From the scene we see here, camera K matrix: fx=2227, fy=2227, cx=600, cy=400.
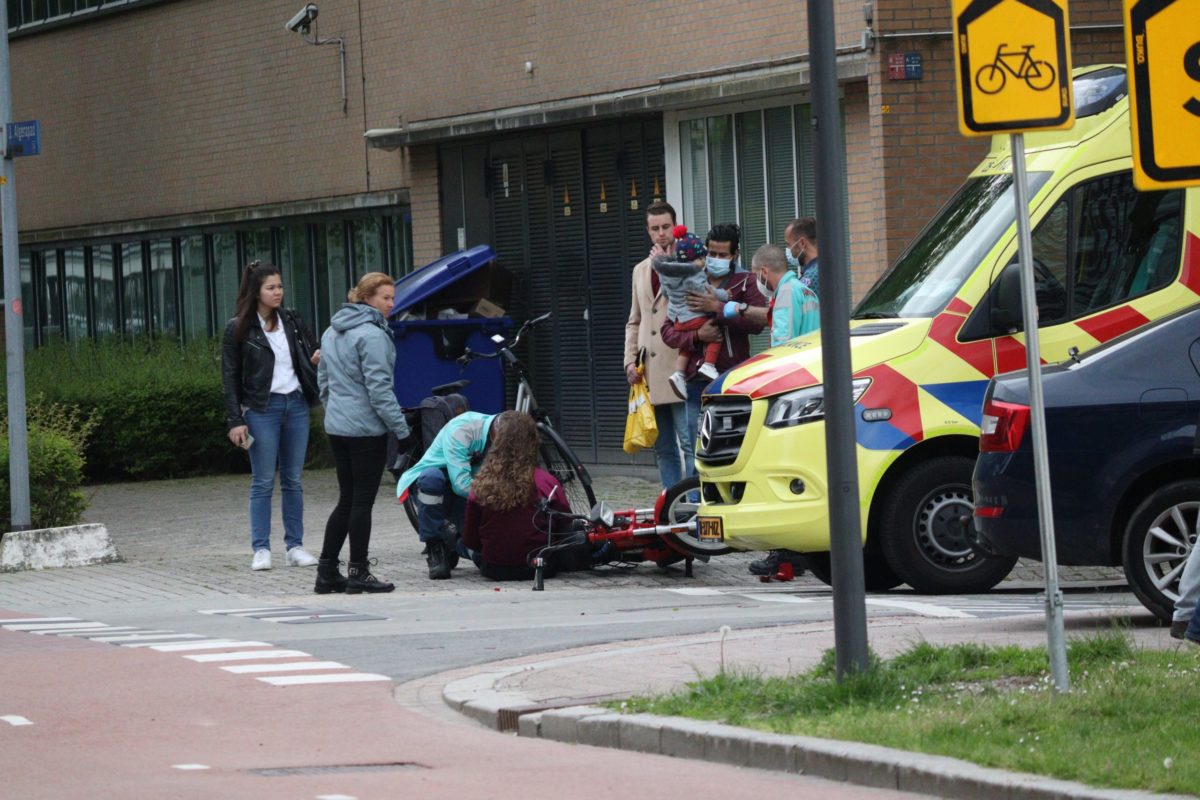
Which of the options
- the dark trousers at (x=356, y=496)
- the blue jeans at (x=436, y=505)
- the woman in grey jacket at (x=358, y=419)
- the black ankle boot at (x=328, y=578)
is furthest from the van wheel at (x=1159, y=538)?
the black ankle boot at (x=328, y=578)

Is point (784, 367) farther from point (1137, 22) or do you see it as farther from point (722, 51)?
point (722, 51)

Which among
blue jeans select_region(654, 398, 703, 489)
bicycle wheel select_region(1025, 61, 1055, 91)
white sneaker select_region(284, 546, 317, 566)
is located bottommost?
white sneaker select_region(284, 546, 317, 566)

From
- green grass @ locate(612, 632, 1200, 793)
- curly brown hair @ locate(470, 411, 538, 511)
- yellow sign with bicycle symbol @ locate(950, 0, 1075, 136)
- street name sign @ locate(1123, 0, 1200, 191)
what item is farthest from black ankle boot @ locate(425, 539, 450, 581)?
street name sign @ locate(1123, 0, 1200, 191)

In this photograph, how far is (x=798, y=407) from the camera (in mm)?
12211

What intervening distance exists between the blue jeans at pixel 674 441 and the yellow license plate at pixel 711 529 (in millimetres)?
1948

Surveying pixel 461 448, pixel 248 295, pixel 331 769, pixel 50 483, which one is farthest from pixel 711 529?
pixel 50 483

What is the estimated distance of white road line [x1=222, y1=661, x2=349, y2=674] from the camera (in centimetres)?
1034

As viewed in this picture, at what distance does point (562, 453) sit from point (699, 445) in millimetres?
1779

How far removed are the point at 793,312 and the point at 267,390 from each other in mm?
3581

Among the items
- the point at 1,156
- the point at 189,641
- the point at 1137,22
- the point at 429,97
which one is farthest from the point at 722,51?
the point at 1137,22

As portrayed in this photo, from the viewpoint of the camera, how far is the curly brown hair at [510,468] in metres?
13.3

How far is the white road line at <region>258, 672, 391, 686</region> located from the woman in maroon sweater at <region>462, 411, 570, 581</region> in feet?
10.6

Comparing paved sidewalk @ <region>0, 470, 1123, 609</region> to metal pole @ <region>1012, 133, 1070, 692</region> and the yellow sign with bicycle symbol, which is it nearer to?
metal pole @ <region>1012, 133, 1070, 692</region>

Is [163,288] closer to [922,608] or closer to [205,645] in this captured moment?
[205,645]
